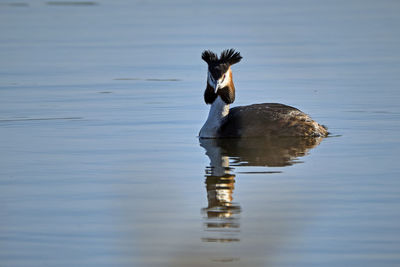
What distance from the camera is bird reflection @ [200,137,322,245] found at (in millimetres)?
8836

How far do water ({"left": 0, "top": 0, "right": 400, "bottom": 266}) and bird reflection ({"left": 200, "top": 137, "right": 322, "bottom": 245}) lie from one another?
0.10ft

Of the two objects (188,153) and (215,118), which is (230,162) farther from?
(215,118)

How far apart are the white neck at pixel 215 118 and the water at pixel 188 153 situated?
0.33m

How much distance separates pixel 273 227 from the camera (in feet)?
28.9

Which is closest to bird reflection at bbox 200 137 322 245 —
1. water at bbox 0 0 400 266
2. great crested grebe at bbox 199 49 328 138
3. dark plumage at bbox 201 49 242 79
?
water at bbox 0 0 400 266

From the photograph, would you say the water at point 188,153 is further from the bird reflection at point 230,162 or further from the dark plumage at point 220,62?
the dark plumage at point 220,62

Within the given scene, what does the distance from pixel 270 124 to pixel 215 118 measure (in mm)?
888

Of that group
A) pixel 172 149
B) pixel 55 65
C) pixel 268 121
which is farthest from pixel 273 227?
pixel 55 65

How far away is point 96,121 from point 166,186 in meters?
5.19

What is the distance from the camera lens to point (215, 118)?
48.2 feet

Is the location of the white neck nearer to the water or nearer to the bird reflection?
the bird reflection

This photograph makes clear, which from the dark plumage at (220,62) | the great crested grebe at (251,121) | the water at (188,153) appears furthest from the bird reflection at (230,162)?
the dark plumage at (220,62)

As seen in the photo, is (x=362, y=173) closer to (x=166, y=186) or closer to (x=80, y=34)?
(x=166, y=186)

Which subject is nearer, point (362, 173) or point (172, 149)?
point (362, 173)
